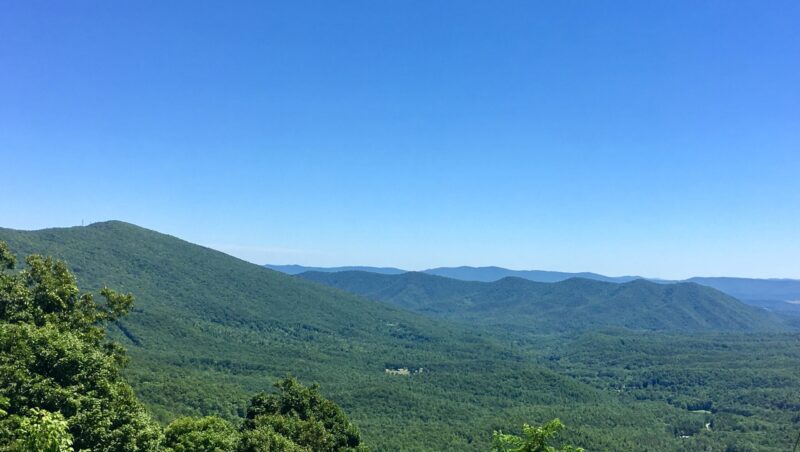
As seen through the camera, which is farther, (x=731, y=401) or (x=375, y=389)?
(x=731, y=401)

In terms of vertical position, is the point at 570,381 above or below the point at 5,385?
below

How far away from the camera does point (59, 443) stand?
11969mm

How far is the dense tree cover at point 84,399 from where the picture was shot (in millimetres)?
20672

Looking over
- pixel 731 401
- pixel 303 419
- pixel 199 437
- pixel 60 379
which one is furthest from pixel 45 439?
pixel 731 401

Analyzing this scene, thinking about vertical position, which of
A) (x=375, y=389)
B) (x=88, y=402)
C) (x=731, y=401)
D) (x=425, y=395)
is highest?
(x=88, y=402)

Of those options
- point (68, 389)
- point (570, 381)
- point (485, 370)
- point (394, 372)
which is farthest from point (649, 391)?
point (68, 389)

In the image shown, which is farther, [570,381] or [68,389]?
[570,381]

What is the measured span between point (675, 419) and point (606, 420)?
26329 mm

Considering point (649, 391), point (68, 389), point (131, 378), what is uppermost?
point (68, 389)

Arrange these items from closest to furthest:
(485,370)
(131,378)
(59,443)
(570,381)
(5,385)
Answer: (59,443) < (5,385) < (131,378) < (570,381) < (485,370)

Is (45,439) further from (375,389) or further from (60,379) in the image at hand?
(375,389)

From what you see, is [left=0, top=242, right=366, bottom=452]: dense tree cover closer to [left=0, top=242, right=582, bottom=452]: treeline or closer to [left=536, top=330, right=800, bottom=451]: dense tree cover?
[left=0, top=242, right=582, bottom=452]: treeline

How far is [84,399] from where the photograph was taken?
22.3 meters

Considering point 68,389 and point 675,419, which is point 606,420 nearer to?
point 675,419
